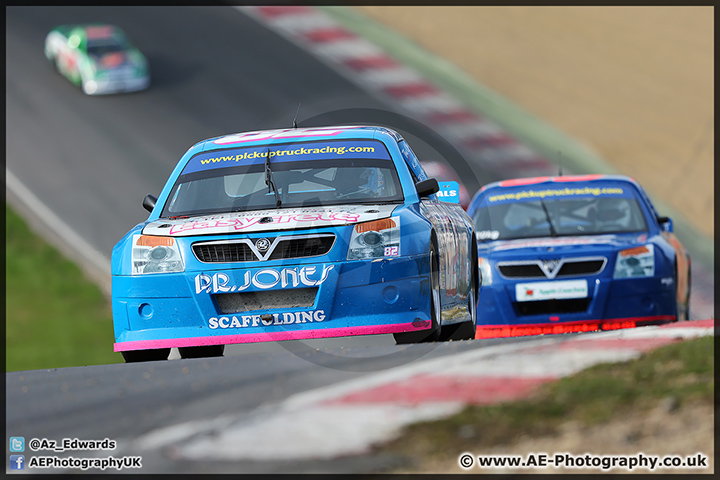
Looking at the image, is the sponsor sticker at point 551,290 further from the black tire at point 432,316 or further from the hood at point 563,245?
the black tire at point 432,316

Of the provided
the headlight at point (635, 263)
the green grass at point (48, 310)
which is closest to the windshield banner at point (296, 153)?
the headlight at point (635, 263)

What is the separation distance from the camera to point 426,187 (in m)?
7.91

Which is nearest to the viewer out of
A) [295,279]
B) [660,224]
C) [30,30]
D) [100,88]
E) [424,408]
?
[424,408]

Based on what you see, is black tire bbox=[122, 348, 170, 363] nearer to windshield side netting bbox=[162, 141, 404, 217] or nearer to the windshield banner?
windshield side netting bbox=[162, 141, 404, 217]

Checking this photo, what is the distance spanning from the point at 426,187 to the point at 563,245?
2158 millimetres

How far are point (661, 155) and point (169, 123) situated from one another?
1047cm

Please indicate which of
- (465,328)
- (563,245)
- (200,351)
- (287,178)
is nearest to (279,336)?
(200,351)

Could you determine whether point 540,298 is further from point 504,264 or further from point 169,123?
point 169,123

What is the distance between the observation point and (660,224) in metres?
10.3

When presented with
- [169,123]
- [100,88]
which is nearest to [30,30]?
[100,88]

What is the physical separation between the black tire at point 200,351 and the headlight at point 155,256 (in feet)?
2.34

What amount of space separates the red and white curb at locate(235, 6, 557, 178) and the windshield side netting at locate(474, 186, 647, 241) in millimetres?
10449

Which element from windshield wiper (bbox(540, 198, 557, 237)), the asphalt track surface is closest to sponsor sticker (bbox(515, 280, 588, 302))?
windshield wiper (bbox(540, 198, 557, 237))

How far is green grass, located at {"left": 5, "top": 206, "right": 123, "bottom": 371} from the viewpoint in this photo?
17.6 m
